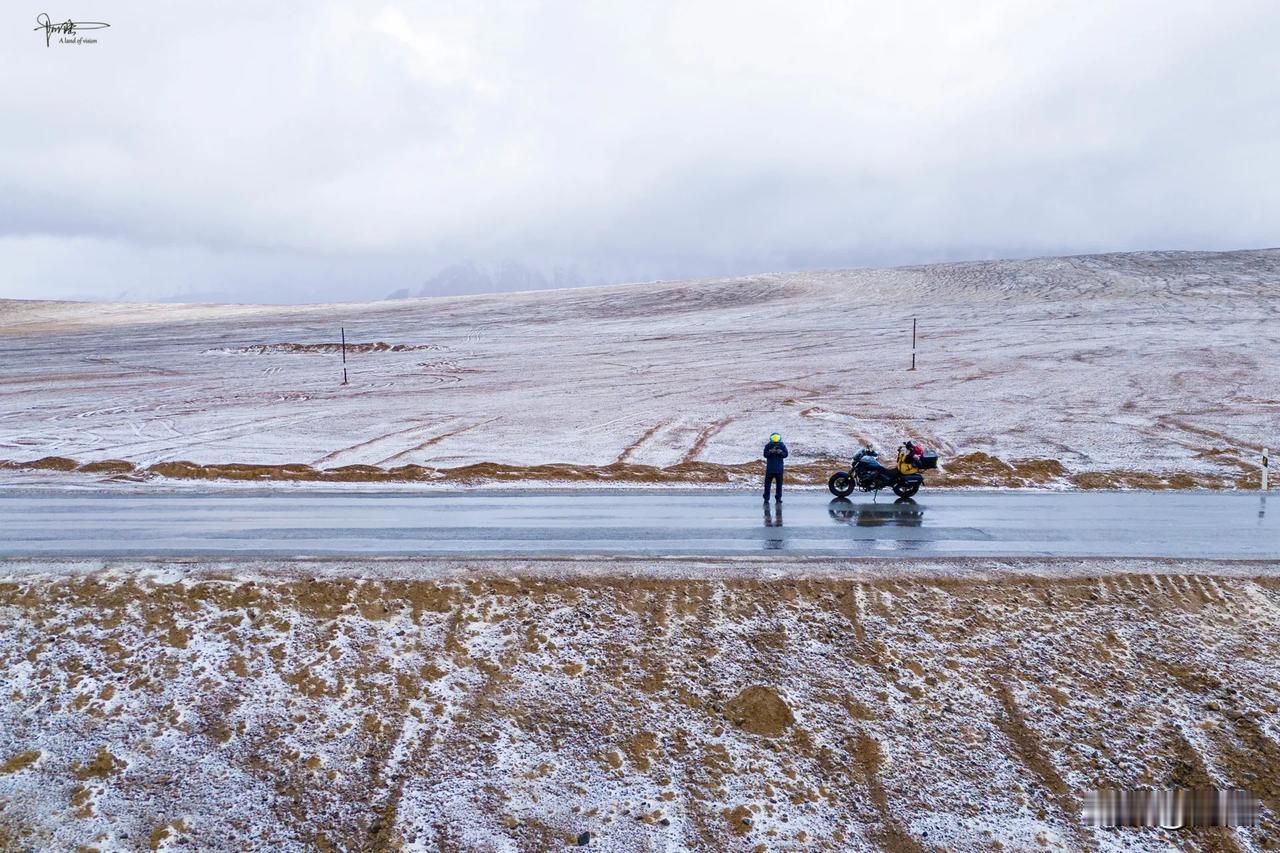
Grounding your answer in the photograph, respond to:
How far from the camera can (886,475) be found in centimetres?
1722

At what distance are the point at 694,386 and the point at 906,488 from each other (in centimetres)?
2073

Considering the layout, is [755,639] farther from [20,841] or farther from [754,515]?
[20,841]

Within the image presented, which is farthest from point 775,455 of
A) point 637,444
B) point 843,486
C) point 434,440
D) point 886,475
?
point 434,440

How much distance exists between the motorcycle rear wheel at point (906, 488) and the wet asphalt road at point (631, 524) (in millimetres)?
274

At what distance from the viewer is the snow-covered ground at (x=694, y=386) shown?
23.2 m

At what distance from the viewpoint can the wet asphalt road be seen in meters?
13.5

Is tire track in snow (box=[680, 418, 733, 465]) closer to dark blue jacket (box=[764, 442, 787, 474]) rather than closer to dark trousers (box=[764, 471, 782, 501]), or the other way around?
dark trousers (box=[764, 471, 782, 501])

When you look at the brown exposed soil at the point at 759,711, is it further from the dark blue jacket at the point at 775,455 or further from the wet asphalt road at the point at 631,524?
the dark blue jacket at the point at 775,455

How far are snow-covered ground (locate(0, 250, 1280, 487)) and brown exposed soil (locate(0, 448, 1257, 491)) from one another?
0.14m

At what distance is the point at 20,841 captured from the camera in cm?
814

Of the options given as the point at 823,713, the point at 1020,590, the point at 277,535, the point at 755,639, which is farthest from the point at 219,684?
the point at 1020,590

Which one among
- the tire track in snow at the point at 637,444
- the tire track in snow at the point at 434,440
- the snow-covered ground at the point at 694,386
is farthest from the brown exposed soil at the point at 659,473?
the tire track in snow at the point at 434,440

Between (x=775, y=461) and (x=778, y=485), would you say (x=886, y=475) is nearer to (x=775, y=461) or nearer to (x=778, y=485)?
Answer: (x=778, y=485)

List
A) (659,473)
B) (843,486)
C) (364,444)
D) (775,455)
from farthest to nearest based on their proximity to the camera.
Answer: (364,444)
(659,473)
(843,486)
(775,455)
